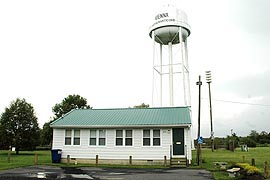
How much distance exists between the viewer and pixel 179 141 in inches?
874

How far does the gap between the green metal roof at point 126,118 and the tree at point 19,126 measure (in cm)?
1518

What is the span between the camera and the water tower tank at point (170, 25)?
31.3m

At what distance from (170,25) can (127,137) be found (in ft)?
45.2

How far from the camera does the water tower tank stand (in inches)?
1231

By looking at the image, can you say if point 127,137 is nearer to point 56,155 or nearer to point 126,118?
point 126,118

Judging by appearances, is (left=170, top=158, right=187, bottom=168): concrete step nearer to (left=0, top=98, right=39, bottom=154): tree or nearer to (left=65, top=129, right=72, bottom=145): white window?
(left=65, top=129, right=72, bottom=145): white window

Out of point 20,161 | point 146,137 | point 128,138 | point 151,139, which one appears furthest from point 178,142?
point 20,161

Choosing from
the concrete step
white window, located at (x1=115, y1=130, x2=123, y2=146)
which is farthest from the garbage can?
the concrete step

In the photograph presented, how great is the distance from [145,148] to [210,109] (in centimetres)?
2261

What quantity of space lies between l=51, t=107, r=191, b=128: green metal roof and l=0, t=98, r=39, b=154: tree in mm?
15181

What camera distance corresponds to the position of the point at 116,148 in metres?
23.2

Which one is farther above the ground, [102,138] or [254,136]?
[102,138]

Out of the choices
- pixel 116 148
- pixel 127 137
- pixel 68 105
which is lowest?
pixel 116 148

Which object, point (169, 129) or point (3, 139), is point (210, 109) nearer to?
point (169, 129)
